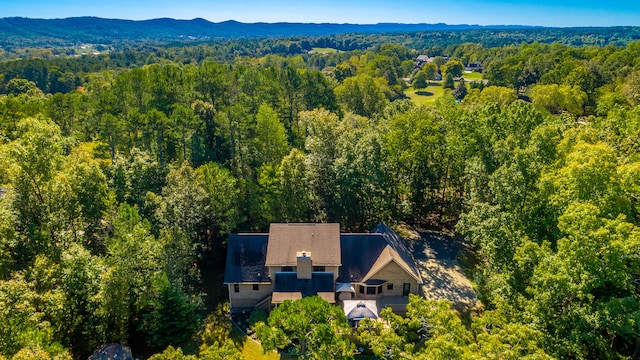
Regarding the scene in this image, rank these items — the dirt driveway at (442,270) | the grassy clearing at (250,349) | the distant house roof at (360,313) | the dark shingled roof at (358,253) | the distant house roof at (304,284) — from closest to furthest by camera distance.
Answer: the grassy clearing at (250,349), the distant house roof at (360,313), the distant house roof at (304,284), the dark shingled roof at (358,253), the dirt driveway at (442,270)

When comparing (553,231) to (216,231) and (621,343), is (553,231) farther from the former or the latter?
(216,231)

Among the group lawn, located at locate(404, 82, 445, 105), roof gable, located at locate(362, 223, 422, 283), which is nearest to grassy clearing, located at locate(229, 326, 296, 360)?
roof gable, located at locate(362, 223, 422, 283)

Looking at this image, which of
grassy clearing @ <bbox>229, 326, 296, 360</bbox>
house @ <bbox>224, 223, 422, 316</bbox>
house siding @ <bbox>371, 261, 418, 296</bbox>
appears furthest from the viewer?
house siding @ <bbox>371, 261, 418, 296</bbox>

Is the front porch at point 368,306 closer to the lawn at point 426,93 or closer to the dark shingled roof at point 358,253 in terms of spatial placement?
the dark shingled roof at point 358,253

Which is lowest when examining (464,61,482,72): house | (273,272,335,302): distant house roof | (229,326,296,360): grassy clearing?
(229,326,296,360): grassy clearing

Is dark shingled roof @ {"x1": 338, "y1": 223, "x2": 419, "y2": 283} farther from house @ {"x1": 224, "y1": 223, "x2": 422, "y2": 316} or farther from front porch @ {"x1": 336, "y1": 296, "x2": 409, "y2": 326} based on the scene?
front porch @ {"x1": 336, "y1": 296, "x2": 409, "y2": 326}

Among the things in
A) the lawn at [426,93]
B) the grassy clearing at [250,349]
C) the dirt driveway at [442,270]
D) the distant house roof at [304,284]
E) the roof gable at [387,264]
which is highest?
the lawn at [426,93]

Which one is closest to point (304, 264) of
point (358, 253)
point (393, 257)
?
point (358, 253)

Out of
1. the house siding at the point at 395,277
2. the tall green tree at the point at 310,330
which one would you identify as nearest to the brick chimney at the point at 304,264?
the house siding at the point at 395,277
